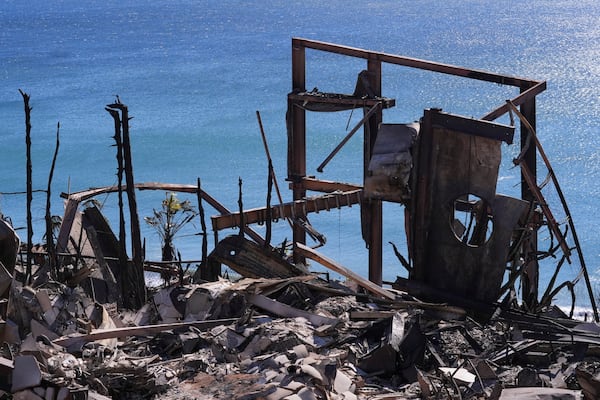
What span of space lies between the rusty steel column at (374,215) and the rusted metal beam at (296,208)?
1.90 m

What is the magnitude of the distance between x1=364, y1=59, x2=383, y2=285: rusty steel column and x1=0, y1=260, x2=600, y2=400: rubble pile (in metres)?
5.97

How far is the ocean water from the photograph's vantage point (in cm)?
4366

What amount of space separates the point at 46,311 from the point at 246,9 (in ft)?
372

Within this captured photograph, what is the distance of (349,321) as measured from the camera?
995 centimetres

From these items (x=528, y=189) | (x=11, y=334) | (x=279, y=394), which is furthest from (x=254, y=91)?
(x=279, y=394)

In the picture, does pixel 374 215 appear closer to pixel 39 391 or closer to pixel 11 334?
pixel 11 334

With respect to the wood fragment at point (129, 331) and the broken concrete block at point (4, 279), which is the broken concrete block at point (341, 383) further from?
the broken concrete block at point (4, 279)

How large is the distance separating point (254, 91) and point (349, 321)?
180ft

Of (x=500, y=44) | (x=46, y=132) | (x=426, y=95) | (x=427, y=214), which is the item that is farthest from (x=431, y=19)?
(x=427, y=214)

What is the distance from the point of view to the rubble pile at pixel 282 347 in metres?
8.21

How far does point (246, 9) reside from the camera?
120375mm

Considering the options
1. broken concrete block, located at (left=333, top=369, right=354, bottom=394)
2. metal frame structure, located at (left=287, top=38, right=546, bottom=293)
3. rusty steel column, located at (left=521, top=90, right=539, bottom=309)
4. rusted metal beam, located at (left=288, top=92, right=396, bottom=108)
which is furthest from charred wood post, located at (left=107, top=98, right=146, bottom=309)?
rusted metal beam, located at (left=288, top=92, right=396, bottom=108)

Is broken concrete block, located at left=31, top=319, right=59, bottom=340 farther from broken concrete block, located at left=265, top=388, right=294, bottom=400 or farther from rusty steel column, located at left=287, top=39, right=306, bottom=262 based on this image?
rusty steel column, located at left=287, top=39, right=306, bottom=262

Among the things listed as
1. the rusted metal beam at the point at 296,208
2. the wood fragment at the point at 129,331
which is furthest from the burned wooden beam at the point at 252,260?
the rusted metal beam at the point at 296,208
